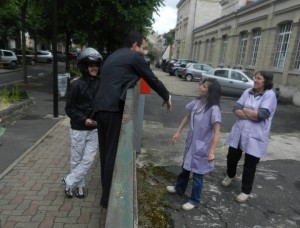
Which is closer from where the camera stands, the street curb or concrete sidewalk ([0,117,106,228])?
concrete sidewalk ([0,117,106,228])

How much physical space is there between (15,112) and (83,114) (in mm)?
4904

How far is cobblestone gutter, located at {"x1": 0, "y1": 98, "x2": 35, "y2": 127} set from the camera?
7.11m

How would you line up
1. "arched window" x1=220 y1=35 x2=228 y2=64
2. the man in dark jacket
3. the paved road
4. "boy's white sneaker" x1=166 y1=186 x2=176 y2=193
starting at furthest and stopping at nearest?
"arched window" x1=220 y1=35 x2=228 y2=64, "boy's white sneaker" x1=166 y1=186 x2=176 y2=193, the paved road, the man in dark jacket

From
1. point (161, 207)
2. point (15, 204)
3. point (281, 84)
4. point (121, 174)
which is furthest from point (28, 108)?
point (281, 84)

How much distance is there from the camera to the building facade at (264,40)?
17.1m

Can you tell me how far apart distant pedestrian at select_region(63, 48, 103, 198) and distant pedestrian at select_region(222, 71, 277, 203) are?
75.1 inches

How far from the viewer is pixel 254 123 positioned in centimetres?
406

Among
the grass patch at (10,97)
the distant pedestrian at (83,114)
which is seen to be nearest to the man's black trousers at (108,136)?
the distant pedestrian at (83,114)

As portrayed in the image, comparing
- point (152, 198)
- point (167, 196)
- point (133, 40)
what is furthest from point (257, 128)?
point (133, 40)

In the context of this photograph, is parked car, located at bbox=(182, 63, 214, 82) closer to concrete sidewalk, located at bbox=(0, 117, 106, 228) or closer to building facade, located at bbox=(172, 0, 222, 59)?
concrete sidewalk, located at bbox=(0, 117, 106, 228)

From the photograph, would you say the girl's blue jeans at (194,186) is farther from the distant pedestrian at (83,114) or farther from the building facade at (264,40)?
the building facade at (264,40)

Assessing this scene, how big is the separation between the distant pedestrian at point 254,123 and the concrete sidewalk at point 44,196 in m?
1.93

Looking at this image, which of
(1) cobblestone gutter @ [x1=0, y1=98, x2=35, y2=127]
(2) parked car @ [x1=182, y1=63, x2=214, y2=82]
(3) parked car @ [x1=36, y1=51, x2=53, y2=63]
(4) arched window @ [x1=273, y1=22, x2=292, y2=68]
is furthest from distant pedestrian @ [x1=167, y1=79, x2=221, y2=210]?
(3) parked car @ [x1=36, y1=51, x2=53, y2=63]

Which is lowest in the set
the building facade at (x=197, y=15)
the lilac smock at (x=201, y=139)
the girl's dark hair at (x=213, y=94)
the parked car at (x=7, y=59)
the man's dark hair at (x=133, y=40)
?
the parked car at (x=7, y=59)
